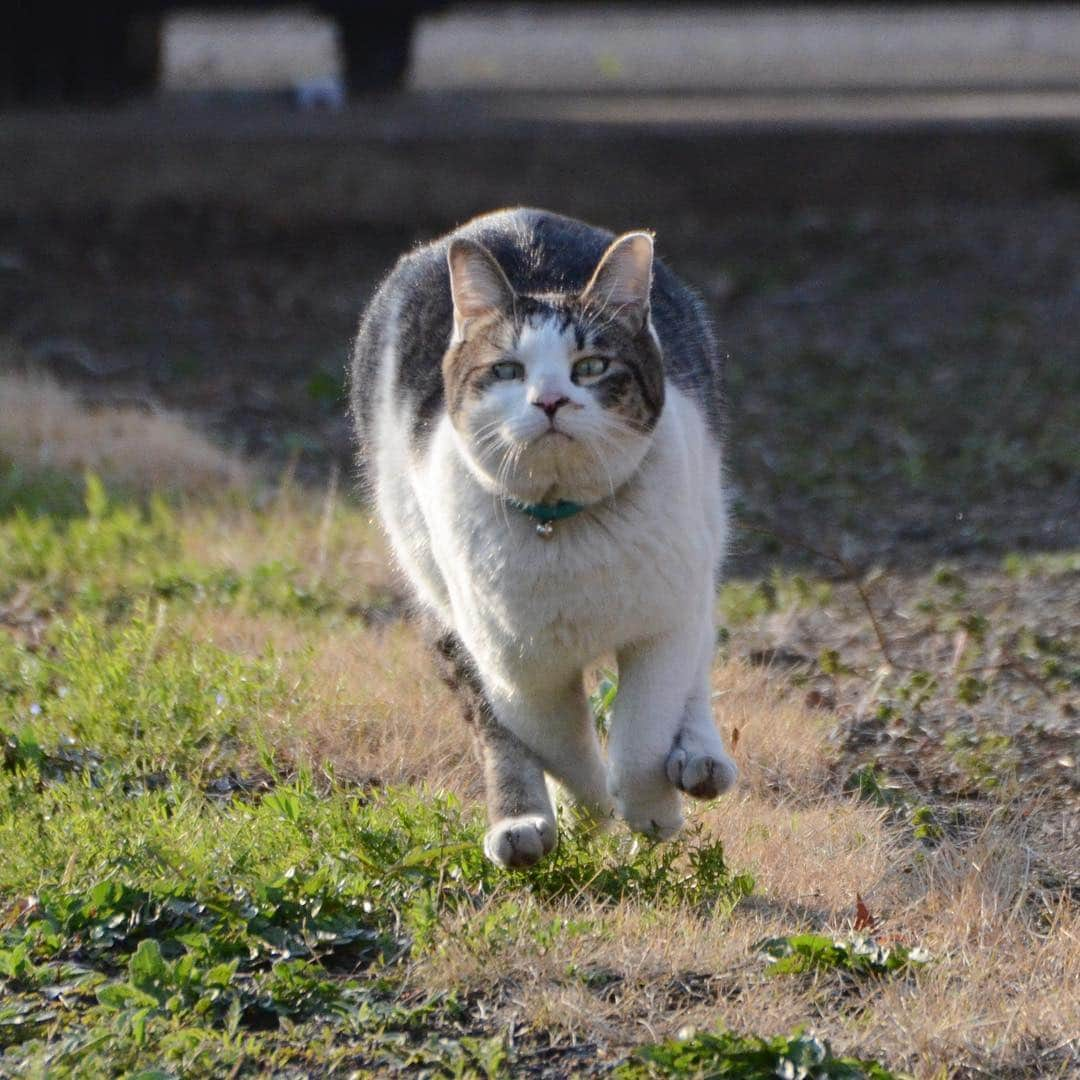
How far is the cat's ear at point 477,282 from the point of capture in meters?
3.14

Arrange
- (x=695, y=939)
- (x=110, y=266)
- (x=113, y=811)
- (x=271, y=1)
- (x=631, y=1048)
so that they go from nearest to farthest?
(x=631, y=1048) → (x=695, y=939) → (x=113, y=811) → (x=110, y=266) → (x=271, y=1)

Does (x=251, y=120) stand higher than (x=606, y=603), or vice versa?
(x=606, y=603)

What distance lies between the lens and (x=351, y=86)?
11.7 meters

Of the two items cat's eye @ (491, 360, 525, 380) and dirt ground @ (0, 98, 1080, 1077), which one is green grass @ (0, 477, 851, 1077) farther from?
cat's eye @ (491, 360, 525, 380)

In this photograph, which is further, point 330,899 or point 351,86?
point 351,86

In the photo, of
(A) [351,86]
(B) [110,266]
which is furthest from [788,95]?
(B) [110,266]

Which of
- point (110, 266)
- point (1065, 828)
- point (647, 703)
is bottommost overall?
point (110, 266)

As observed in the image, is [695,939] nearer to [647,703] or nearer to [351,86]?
[647,703]

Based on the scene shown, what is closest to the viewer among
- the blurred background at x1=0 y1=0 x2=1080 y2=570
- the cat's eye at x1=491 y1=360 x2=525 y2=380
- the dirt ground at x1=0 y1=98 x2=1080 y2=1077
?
the cat's eye at x1=491 y1=360 x2=525 y2=380

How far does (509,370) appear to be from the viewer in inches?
120

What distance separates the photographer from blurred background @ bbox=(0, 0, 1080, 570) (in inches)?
262

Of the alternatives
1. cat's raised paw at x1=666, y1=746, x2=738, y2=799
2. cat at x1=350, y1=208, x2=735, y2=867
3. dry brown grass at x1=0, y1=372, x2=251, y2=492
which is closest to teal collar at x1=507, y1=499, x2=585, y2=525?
cat at x1=350, y1=208, x2=735, y2=867

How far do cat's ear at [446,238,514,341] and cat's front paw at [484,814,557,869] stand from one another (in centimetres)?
93

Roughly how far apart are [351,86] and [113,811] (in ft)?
29.8
